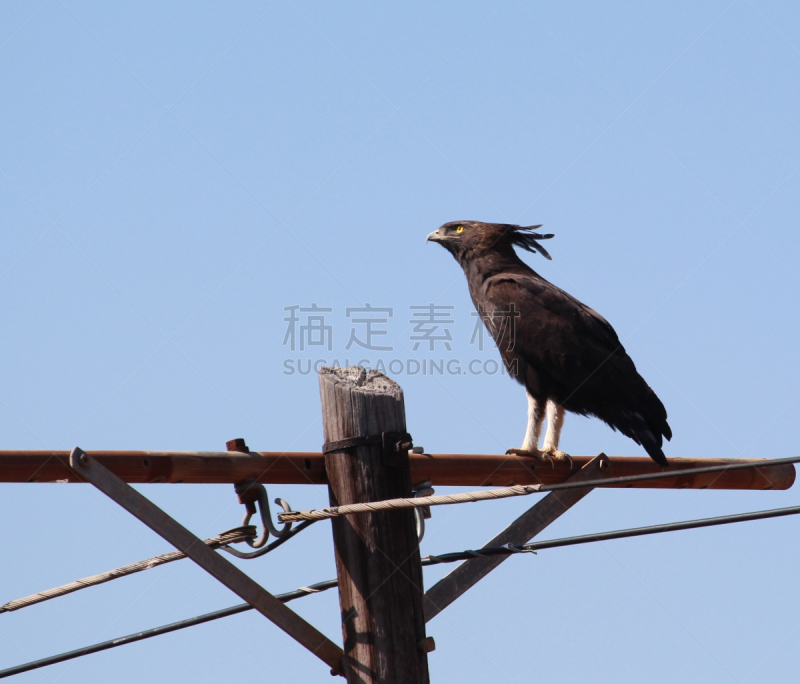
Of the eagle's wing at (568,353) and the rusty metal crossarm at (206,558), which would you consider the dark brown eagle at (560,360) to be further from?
the rusty metal crossarm at (206,558)

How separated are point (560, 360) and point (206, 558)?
398cm

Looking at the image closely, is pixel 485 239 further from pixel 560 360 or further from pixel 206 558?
pixel 206 558

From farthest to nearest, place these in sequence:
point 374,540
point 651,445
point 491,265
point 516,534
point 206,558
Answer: point 491,265, point 651,445, point 516,534, point 374,540, point 206,558

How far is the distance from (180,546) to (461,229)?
5.16m

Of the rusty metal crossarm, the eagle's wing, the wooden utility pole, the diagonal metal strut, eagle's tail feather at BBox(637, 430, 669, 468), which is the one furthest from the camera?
the eagle's wing

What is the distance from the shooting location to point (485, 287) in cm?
754

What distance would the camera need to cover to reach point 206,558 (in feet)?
11.8

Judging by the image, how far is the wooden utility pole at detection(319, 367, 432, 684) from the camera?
377cm

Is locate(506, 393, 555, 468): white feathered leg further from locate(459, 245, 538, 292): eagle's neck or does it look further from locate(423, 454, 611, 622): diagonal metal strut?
locate(423, 454, 611, 622): diagonal metal strut

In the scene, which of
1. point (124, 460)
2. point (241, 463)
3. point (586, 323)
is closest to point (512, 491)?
point (241, 463)

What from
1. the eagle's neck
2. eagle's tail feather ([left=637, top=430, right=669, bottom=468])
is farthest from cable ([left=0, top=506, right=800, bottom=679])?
the eagle's neck

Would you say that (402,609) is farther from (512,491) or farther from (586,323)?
(586,323)

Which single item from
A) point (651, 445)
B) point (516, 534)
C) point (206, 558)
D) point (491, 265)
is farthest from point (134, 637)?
point (491, 265)

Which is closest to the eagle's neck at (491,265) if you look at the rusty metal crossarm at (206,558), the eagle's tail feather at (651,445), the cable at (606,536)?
the eagle's tail feather at (651,445)
